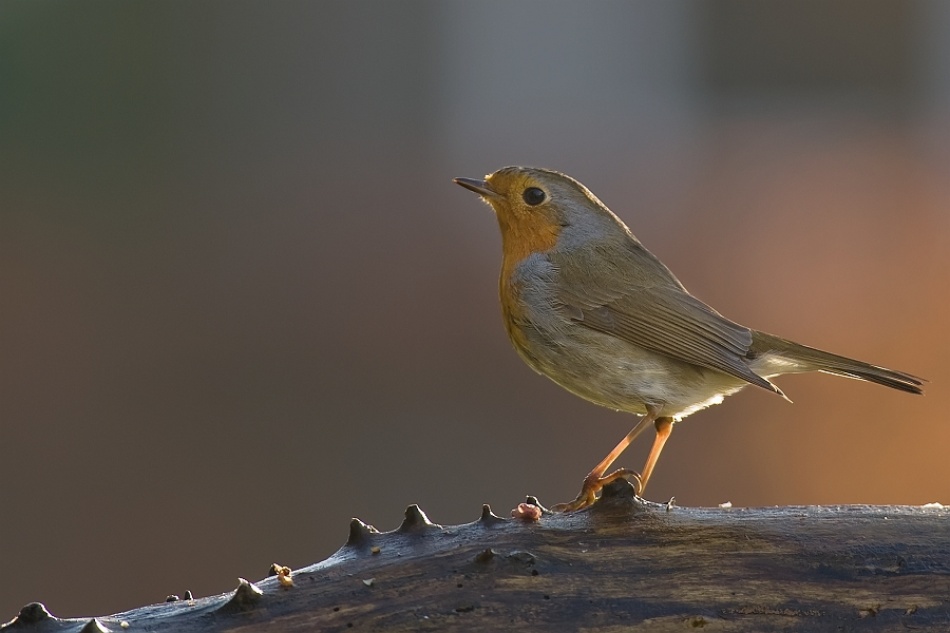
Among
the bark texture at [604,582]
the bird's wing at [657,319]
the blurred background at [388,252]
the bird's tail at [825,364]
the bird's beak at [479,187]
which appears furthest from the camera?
the blurred background at [388,252]

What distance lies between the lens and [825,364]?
300 centimetres

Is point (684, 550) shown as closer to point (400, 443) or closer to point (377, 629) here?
point (377, 629)

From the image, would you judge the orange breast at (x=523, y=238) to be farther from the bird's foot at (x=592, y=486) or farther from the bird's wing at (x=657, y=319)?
the bird's foot at (x=592, y=486)

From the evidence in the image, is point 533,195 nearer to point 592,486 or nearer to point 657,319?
point 657,319

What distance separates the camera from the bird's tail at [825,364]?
291cm

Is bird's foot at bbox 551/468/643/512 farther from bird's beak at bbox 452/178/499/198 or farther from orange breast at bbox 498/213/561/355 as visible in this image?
bird's beak at bbox 452/178/499/198

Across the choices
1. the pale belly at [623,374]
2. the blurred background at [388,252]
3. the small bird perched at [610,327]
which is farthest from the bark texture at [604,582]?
the blurred background at [388,252]

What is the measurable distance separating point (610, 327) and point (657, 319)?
15 cm

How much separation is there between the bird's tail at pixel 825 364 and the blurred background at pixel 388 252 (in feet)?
9.82

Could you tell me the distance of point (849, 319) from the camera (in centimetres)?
704

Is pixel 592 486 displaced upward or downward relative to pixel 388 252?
downward

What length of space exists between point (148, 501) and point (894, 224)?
5386 millimetres

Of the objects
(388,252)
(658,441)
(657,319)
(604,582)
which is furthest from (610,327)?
(388,252)

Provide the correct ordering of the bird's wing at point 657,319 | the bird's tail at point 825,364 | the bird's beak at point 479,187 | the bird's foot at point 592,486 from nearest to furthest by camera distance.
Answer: the bird's foot at point 592,486 < the bird's tail at point 825,364 < the bird's wing at point 657,319 < the bird's beak at point 479,187
